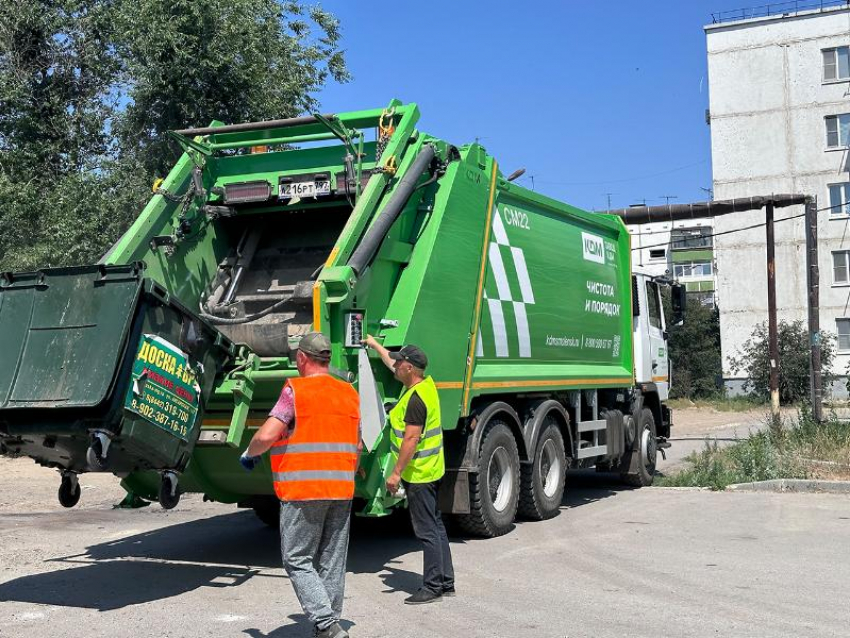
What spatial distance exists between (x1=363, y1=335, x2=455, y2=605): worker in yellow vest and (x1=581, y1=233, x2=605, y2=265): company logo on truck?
16.0ft

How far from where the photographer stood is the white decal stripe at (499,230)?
8.46m

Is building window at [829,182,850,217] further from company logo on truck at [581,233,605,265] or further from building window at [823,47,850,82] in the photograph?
company logo on truck at [581,233,605,265]

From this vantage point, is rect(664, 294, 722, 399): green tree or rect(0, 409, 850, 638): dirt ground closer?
rect(0, 409, 850, 638): dirt ground

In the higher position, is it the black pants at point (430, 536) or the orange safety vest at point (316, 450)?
the orange safety vest at point (316, 450)

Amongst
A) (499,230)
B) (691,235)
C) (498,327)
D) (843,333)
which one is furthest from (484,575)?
(691,235)

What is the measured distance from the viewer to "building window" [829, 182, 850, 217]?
134 ft

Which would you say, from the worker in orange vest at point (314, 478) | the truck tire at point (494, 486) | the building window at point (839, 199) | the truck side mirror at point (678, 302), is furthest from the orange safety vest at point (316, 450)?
the building window at point (839, 199)

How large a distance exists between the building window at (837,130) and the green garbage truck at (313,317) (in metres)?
35.2

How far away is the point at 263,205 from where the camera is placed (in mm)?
7969

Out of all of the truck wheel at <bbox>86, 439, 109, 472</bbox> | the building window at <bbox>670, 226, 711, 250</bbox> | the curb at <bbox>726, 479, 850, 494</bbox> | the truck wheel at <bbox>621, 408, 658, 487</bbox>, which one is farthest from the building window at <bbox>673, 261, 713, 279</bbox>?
the truck wheel at <bbox>86, 439, 109, 472</bbox>

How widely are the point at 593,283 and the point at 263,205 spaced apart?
14.1ft

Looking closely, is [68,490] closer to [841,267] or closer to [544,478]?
[544,478]

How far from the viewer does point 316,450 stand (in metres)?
4.76

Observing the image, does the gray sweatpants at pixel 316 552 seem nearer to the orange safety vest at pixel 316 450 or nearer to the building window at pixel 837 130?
the orange safety vest at pixel 316 450
